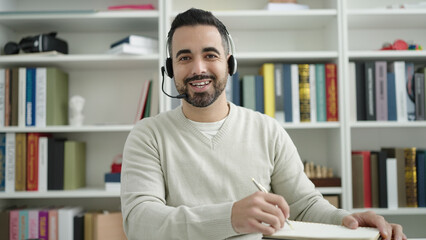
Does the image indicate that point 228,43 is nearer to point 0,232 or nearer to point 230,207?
point 230,207

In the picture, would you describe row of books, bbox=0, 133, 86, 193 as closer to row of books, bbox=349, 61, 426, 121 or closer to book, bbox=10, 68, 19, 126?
book, bbox=10, 68, 19, 126

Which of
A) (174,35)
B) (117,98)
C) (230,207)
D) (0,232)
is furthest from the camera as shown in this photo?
(117,98)

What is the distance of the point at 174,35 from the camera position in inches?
50.4

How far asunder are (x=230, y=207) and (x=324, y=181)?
56.9 inches

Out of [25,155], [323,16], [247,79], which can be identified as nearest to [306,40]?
[323,16]

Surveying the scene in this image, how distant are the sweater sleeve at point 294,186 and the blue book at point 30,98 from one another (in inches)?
58.4

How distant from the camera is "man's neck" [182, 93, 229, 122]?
1.30 meters

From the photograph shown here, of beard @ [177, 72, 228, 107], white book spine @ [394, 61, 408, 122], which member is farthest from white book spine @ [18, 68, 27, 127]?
white book spine @ [394, 61, 408, 122]

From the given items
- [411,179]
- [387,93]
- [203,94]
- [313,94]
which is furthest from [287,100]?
[203,94]

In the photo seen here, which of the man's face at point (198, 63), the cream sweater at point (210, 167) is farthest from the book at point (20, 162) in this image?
the man's face at point (198, 63)

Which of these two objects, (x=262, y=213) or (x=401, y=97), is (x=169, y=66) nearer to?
(x=262, y=213)

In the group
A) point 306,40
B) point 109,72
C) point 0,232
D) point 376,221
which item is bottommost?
point 0,232

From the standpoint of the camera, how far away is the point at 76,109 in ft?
7.59

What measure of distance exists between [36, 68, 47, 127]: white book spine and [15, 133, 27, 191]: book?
12 cm
